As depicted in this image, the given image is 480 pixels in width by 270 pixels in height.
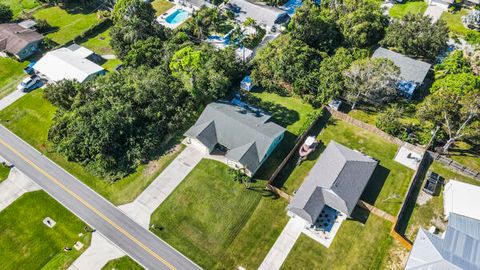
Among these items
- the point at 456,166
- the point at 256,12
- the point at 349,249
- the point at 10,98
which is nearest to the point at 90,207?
the point at 10,98

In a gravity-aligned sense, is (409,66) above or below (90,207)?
above

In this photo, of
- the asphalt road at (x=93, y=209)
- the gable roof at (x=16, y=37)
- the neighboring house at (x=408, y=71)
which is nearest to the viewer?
the asphalt road at (x=93, y=209)

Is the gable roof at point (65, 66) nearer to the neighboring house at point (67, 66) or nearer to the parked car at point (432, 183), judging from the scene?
the neighboring house at point (67, 66)

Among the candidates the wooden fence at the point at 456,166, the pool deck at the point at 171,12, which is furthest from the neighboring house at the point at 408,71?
the pool deck at the point at 171,12

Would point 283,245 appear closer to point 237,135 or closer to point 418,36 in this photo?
point 237,135

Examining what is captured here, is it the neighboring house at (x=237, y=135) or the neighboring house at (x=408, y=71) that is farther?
the neighboring house at (x=408, y=71)

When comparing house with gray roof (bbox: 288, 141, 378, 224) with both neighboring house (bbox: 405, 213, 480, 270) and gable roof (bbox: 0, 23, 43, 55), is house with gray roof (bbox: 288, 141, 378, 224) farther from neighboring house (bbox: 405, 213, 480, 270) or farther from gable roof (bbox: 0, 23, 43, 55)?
gable roof (bbox: 0, 23, 43, 55)

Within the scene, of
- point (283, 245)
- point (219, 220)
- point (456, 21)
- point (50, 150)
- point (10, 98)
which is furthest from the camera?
point (456, 21)
